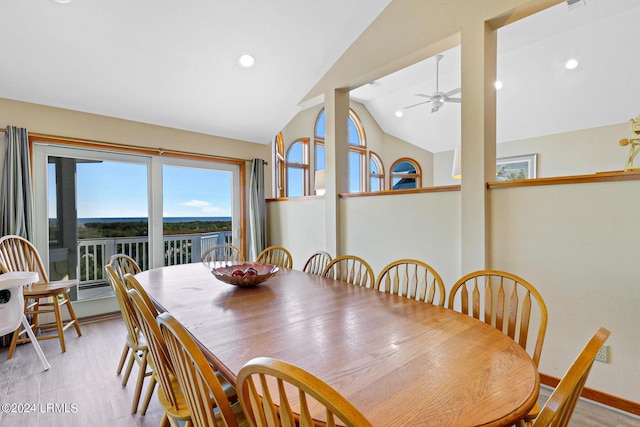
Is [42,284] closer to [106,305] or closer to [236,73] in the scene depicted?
[106,305]

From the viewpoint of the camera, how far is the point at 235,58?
2.98 metres

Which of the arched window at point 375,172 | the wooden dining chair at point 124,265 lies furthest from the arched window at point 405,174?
the wooden dining chair at point 124,265

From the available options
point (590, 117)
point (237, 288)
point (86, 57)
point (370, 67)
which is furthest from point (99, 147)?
point (590, 117)

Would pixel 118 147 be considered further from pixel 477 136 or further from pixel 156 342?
pixel 477 136

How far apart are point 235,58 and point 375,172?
16.4 ft

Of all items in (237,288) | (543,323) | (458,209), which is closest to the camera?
(543,323)

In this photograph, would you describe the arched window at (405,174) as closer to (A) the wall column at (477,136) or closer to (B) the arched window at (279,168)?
(B) the arched window at (279,168)

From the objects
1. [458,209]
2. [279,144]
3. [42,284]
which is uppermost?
[279,144]

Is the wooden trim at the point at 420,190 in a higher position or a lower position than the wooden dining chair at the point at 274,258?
higher

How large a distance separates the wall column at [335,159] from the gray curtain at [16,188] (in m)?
2.86

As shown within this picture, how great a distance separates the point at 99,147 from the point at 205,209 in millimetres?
1347

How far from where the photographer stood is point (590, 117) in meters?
4.60

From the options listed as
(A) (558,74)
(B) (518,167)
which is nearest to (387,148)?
(B) (518,167)

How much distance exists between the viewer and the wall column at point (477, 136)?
7.38 feet
